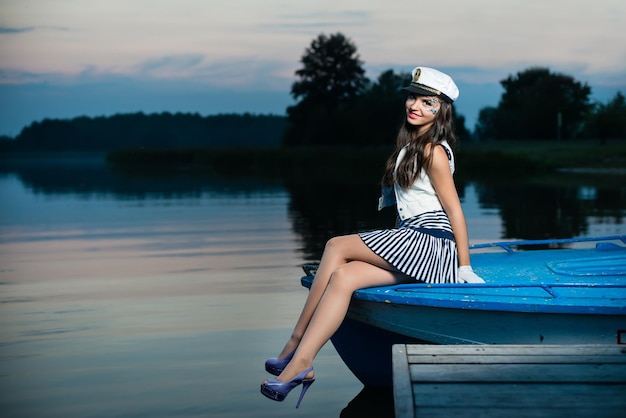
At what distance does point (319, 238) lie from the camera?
1387 cm

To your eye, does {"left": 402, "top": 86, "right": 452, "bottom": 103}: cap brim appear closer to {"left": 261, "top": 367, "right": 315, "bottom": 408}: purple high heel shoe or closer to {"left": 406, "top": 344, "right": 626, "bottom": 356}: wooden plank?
{"left": 406, "top": 344, "right": 626, "bottom": 356}: wooden plank

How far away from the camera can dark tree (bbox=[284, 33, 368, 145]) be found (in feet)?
257

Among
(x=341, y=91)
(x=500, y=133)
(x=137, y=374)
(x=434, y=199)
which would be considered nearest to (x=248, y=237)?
(x=137, y=374)

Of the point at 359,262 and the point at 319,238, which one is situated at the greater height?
the point at 359,262

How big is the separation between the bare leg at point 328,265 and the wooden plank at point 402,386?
2.16 feet

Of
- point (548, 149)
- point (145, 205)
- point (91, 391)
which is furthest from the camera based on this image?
point (548, 149)

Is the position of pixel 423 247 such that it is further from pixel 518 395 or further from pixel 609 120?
pixel 609 120

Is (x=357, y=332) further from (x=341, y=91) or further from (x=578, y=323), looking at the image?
(x=341, y=91)

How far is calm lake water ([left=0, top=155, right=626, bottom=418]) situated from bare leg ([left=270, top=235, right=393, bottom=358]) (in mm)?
541

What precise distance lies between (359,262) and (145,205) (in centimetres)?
1802

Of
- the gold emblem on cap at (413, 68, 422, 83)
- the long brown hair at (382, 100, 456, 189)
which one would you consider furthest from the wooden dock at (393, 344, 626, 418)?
the gold emblem on cap at (413, 68, 422, 83)

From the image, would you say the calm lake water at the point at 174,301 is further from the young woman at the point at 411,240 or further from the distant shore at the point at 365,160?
the distant shore at the point at 365,160

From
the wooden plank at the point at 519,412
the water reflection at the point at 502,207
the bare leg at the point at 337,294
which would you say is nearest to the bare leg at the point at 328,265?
the bare leg at the point at 337,294

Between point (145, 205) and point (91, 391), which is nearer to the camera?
point (91, 391)
